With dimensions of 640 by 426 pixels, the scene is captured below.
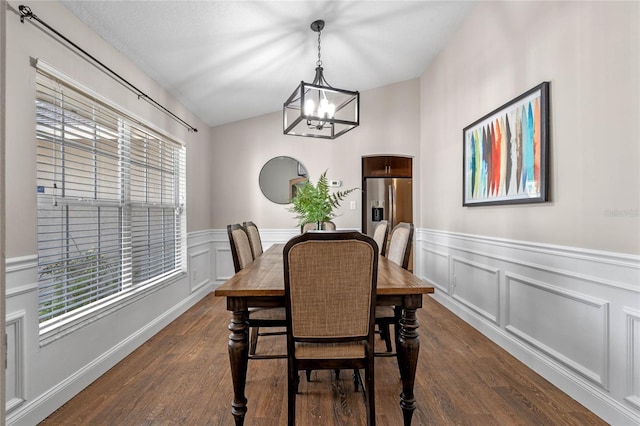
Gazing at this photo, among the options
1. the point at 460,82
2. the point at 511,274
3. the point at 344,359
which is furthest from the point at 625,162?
the point at 460,82

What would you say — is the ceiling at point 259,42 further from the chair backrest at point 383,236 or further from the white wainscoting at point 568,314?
the white wainscoting at point 568,314

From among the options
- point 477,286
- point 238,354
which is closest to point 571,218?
point 477,286

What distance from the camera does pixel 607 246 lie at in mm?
1678

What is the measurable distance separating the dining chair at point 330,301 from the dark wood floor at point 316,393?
38cm

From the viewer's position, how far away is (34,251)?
167 centimetres

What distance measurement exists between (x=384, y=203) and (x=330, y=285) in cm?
382

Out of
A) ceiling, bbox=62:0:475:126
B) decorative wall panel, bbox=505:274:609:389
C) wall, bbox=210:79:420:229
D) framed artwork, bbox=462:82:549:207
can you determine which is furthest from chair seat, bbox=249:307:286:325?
wall, bbox=210:79:420:229

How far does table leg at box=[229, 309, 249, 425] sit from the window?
108 centimetres

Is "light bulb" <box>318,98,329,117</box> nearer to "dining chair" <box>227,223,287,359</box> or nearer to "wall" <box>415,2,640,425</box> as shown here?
"dining chair" <box>227,223,287,359</box>

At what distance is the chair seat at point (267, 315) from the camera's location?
5.95ft

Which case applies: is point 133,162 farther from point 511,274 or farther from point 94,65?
point 511,274

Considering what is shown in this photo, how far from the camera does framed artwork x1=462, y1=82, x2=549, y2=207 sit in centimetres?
215

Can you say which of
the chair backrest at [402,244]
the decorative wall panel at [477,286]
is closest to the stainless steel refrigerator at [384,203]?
the decorative wall panel at [477,286]

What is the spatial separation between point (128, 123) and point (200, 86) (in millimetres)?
929
